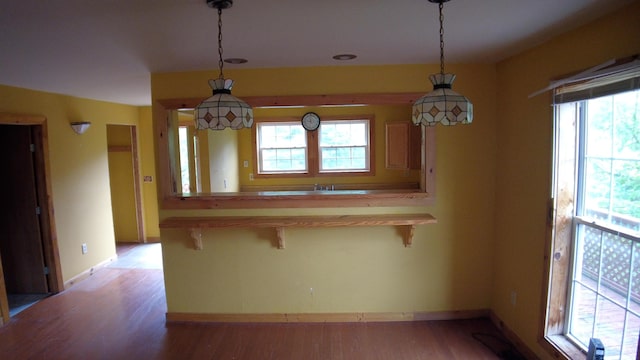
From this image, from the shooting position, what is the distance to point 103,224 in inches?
204

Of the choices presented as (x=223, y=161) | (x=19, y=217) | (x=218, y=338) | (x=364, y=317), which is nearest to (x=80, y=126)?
(x=19, y=217)

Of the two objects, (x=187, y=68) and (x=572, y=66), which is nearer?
(x=572, y=66)

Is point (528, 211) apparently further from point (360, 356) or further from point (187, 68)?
point (187, 68)

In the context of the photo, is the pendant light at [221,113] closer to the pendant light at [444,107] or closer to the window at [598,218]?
the pendant light at [444,107]

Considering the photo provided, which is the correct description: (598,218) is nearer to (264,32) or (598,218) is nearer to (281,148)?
(264,32)

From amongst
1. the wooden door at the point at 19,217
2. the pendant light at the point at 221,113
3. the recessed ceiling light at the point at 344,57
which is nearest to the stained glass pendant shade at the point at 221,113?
the pendant light at the point at 221,113

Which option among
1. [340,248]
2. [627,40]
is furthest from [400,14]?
[340,248]

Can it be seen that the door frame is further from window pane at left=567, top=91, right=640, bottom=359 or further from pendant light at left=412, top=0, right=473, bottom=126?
window pane at left=567, top=91, right=640, bottom=359

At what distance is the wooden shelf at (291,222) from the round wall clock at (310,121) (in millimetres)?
2535

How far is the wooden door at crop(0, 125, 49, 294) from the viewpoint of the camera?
409cm

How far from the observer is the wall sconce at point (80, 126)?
4.54 m

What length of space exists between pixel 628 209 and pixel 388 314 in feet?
6.69

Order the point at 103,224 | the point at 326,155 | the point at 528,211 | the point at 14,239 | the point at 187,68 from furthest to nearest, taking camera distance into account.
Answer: the point at 326,155
the point at 103,224
the point at 14,239
the point at 187,68
the point at 528,211

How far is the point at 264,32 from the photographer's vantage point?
7.21 ft
